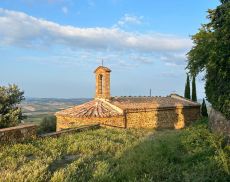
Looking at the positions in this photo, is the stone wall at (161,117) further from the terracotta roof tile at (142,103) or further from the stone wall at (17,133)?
the stone wall at (17,133)

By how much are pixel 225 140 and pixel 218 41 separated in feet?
17.3

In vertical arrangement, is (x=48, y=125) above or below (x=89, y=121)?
below

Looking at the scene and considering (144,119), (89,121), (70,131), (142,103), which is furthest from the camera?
(142,103)

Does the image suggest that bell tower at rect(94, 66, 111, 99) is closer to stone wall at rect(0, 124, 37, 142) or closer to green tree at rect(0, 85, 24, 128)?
green tree at rect(0, 85, 24, 128)

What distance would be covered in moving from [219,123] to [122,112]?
47.9ft

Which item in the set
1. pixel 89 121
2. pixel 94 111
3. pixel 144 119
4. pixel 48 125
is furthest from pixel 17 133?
pixel 48 125

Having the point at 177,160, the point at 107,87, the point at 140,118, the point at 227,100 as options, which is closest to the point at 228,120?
the point at 227,100

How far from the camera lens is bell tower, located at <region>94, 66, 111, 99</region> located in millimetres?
32781

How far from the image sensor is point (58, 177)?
28.1ft

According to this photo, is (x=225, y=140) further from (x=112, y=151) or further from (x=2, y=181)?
(x=2, y=181)

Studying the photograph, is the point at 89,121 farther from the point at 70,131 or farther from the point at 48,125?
the point at 48,125

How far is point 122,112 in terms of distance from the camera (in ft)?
98.9

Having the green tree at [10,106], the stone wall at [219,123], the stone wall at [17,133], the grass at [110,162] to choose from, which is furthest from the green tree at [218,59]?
the green tree at [10,106]

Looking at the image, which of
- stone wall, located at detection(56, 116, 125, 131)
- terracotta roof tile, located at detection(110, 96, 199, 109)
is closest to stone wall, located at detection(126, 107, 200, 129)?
terracotta roof tile, located at detection(110, 96, 199, 109)
